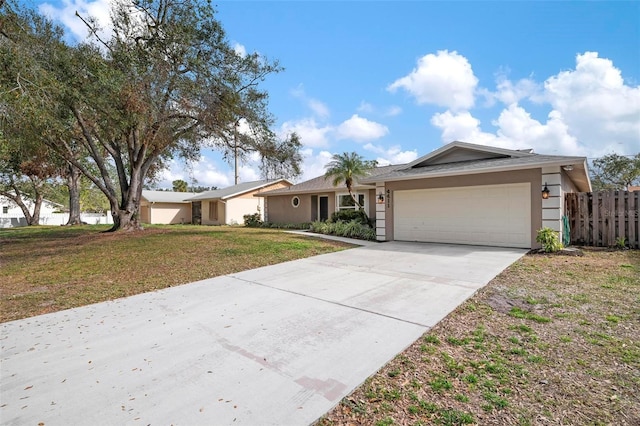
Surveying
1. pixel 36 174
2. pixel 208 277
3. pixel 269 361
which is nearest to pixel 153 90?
pixel 208 277

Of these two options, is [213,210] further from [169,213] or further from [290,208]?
[290,208]

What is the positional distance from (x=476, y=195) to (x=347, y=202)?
7867 millimetres

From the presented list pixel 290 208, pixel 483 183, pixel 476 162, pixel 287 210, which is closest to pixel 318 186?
pixel 290 208

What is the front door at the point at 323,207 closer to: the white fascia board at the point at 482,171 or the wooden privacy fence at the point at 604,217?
the white fascia board at the point at 482,171

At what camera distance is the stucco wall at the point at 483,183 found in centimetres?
881

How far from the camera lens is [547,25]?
9.60m

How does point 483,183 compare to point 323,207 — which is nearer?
point 483,183

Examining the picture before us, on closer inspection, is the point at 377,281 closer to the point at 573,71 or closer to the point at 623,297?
the point at 623,297

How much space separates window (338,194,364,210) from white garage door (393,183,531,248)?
15.6 ft

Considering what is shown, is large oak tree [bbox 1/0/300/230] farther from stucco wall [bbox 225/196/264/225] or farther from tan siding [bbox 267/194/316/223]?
stucco wall [bbox 225/196/264/225]

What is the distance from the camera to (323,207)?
61.2 ft

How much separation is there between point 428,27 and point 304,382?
1112 centimetres

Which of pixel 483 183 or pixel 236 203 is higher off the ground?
pixel 483 183

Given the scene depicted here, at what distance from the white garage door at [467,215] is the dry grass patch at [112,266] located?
2880 millimetres
